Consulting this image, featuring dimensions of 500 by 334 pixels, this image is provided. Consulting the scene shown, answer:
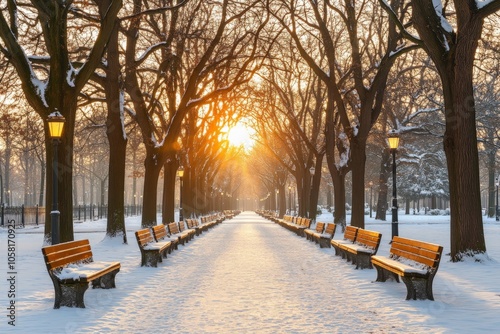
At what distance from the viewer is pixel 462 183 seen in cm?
1449

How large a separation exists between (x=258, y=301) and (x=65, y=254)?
3.19 metres

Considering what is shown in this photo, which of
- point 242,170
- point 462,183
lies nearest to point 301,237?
point 462,183

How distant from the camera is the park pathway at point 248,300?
24.7ft

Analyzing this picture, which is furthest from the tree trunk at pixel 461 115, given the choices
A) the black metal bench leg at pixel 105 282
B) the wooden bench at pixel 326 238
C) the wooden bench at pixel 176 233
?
the wooden bench at pixel 176 233

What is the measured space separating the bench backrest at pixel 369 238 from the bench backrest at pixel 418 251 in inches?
63.2

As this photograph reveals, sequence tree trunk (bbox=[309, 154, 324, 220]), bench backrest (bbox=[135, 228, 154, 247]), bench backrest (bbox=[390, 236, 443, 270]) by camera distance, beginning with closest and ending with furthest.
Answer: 1. bench backrest (bbox=[390, 236, 443, 270])
2. bench backrest (bbox=[135, 228, 154, 247])
3. tree trunk (bbox=[309, 154, 324, 220])

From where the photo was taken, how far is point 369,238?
1399cm

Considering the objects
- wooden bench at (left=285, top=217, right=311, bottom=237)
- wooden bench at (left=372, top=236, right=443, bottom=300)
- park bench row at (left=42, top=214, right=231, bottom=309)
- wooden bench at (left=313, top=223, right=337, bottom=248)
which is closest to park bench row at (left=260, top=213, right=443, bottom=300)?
wooden bench at (left=372, top=236, right=443, bottom=300)

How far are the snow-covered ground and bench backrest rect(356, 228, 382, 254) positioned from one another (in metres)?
0.69

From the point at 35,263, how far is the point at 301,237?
14.4 meters

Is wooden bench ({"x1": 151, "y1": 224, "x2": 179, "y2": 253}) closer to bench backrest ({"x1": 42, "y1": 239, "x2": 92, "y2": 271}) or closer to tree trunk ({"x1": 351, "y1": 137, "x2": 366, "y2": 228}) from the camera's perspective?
bench backrest ({"x1": 42, "y1": 239, "x2": 92, "y2": 271})

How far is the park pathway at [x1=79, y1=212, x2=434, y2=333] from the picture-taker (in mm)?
7539

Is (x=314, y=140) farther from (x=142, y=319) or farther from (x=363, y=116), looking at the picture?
(x=142, y=319)

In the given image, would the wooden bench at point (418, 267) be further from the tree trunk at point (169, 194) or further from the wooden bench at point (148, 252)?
the tree trunk at point (169, 194)
